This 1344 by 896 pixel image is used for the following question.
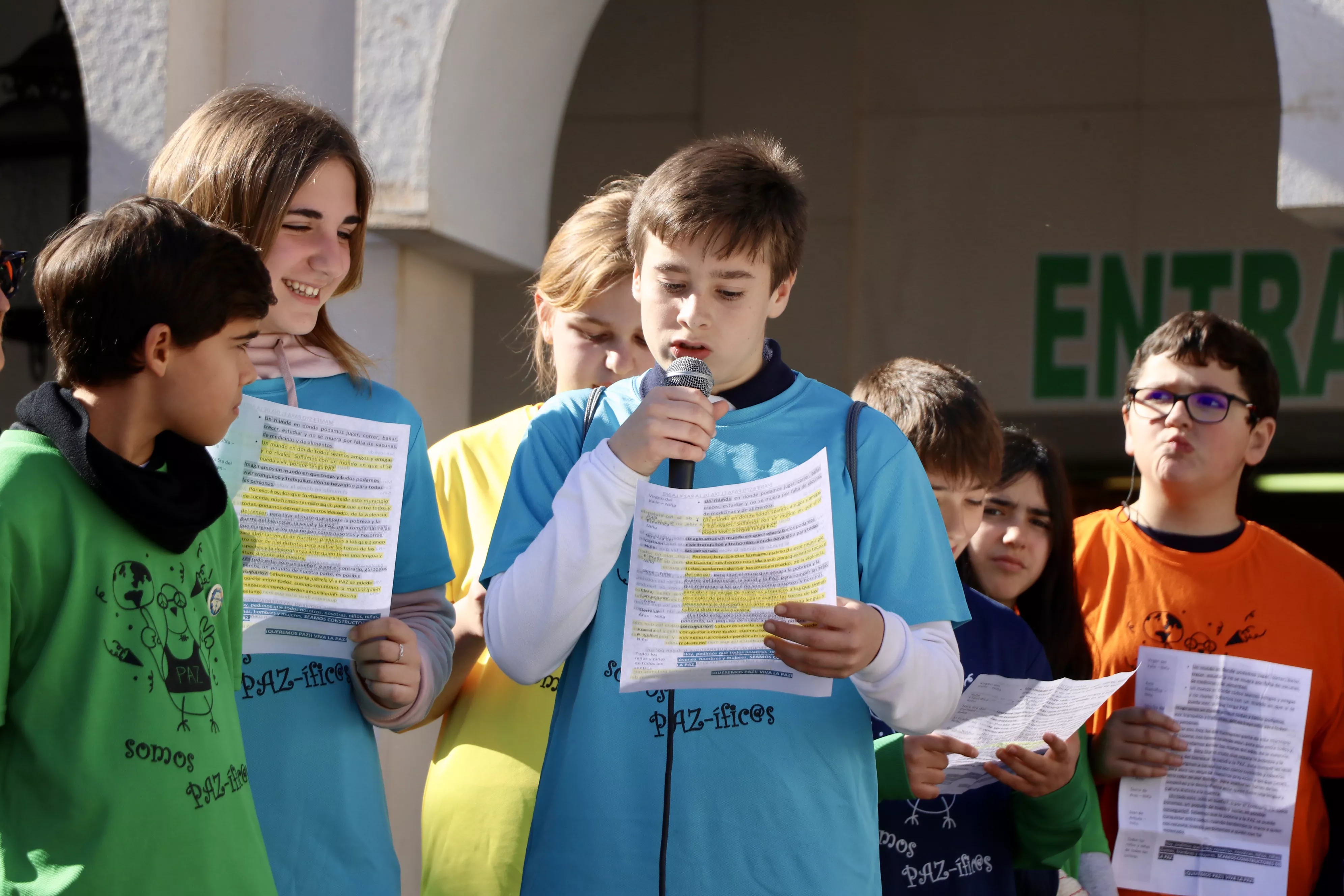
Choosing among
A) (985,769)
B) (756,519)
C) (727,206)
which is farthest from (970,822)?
(727,206)

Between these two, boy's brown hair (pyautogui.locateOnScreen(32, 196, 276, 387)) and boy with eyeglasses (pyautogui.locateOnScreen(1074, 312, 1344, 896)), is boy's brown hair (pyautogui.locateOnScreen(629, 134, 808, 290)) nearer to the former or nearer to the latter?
boy's brown hair (pyautogui.locateOnScreen(32, 196, 276, 387))

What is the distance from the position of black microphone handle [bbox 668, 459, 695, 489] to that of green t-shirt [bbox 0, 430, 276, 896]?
0.66 meters

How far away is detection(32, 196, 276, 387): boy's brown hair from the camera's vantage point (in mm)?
1799

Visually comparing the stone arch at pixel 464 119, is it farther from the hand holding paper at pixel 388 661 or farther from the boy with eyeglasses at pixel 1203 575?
the hand holding paper at pixel 388 661

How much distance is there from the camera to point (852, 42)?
277 inches

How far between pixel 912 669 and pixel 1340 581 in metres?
1.93

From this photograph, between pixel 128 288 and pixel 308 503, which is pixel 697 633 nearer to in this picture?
pixel 308 503

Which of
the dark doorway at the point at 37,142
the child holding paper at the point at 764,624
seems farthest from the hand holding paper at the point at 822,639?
the dark doorway at the point at 37,142

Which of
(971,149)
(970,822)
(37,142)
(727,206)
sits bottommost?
(970,822)

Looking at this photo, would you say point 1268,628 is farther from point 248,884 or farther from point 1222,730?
point 248,884

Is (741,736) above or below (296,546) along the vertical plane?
below

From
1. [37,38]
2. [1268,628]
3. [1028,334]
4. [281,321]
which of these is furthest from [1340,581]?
[37,38]

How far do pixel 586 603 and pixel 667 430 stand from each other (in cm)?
27

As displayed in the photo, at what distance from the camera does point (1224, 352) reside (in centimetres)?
346
